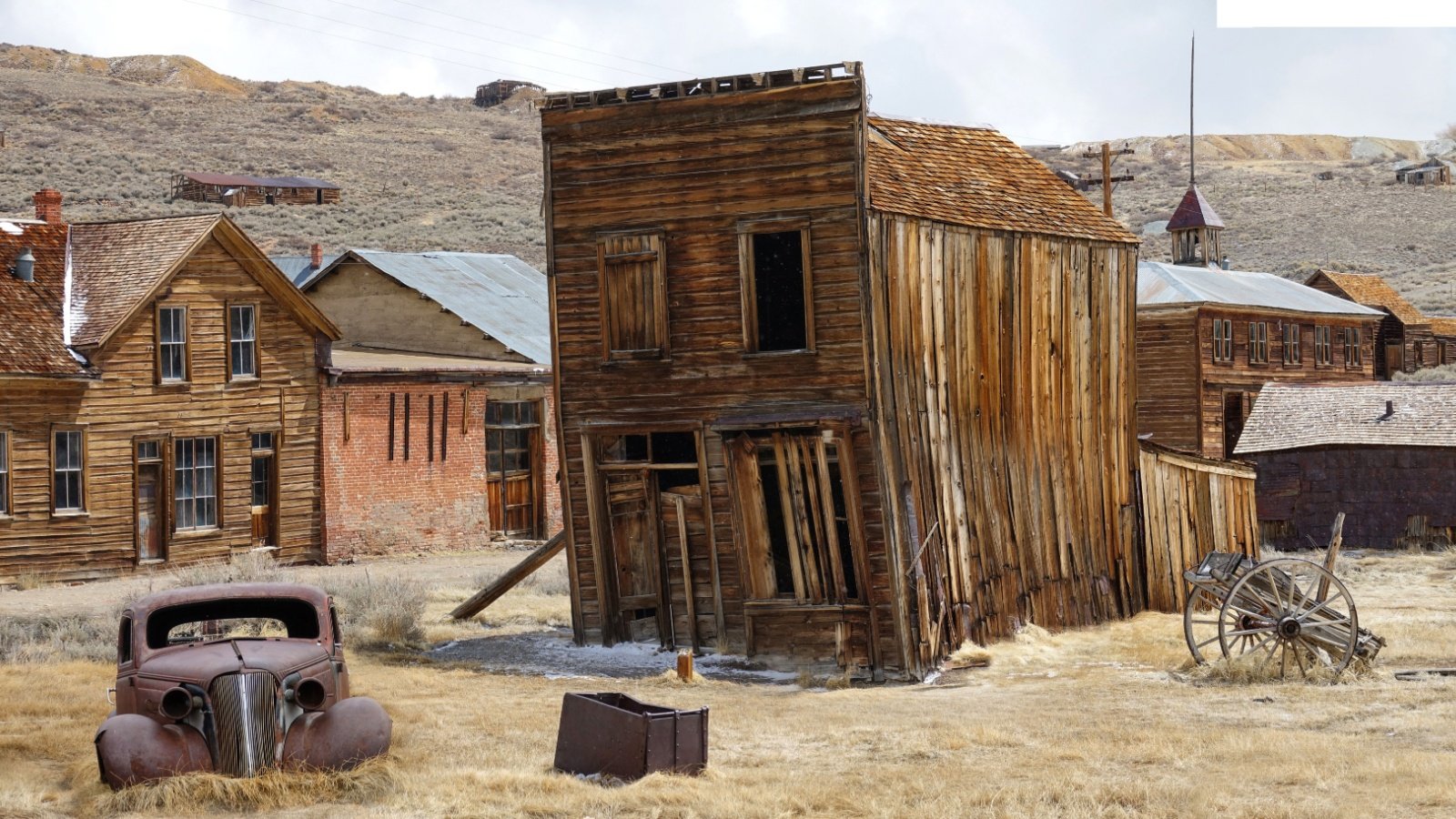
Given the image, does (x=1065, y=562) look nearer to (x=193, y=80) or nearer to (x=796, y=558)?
(x=796, y=558)

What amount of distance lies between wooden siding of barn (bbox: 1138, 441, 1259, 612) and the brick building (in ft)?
49.3

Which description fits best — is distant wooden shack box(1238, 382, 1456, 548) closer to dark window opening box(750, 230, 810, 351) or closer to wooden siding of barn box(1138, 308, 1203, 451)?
wooden siding of barn box(1138, 308, 1203, 451)

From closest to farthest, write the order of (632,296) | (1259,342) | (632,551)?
(632,296)
(632,551)
(1259,342)

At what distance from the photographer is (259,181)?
77250 millimetres

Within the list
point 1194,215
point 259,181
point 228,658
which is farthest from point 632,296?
point 259,181

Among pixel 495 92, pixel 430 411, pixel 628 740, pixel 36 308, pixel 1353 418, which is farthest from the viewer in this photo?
pixel 495 92

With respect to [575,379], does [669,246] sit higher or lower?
higher

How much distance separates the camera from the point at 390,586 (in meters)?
23.6

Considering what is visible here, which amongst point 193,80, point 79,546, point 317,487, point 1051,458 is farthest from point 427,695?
point 193,80

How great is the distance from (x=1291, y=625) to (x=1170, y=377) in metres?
29.6

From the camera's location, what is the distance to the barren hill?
73.1 metres

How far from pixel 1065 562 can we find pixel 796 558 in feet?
15.9

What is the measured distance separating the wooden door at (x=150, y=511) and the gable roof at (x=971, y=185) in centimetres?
1440

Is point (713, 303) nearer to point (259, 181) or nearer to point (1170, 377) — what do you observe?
point (1170, 377)
